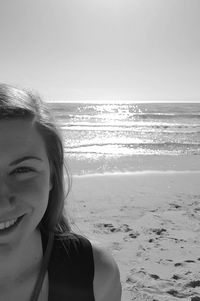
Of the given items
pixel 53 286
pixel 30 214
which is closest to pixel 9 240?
pixel 30 214

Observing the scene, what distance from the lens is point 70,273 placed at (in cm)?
170

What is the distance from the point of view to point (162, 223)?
517 cm

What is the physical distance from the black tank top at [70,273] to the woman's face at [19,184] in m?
0.21

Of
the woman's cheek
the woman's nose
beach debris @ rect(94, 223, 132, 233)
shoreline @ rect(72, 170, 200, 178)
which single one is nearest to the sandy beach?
beach debris @ rect(94, 223, 132, 233)

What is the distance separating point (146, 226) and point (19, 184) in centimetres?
373

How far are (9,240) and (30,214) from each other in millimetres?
135

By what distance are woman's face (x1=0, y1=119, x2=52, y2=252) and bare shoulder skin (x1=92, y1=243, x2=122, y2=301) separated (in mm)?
376

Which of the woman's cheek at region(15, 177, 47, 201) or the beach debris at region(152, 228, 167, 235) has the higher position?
the woman's cheek at region(15, 177, 47, 201)

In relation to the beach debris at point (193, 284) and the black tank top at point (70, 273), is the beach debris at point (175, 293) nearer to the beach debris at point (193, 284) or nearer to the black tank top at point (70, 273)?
the beach debris at point (193, 284)

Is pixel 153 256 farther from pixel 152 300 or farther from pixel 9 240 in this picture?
pixel 9 240

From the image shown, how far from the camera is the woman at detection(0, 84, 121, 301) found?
5.05 feet

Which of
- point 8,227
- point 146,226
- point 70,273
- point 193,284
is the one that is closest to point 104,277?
point 70,273

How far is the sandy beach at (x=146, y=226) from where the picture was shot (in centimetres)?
356

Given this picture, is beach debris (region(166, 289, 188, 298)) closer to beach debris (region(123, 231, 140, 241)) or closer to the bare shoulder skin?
beach debris (region(123, 231, 140, 241))
